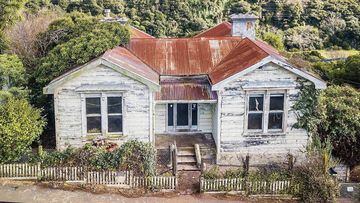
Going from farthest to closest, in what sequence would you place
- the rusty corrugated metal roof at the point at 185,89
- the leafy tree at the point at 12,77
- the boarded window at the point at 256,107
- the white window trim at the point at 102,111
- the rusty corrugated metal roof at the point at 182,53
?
the rusty corrugated metal roof at the point at 182,53, the leafy tree at the point at 12,77, the rusty corrugated metal roof at the point at 185,89, the boarded window at the point at 256,107, the white window trim at the point at 102,111

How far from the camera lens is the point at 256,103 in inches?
779

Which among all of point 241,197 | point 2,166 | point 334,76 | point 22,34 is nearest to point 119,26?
point 22,34

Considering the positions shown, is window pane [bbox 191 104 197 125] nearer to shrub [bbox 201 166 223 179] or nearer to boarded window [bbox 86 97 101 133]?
shrub [bbox 201 166 223 179]

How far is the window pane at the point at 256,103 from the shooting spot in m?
19.8

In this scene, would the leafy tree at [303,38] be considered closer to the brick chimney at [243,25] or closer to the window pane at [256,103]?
the brick chimney at [243,25]

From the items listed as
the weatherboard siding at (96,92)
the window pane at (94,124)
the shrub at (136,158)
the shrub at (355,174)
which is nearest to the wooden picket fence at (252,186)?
the shrub at (136,158)

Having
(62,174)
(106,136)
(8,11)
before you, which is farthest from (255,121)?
(8,11)

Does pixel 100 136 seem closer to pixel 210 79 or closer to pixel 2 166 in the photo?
pixel 2 166

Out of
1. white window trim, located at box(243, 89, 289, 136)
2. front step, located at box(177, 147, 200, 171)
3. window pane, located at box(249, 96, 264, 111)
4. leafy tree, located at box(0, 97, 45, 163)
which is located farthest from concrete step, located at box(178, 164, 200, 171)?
leafy tree, located at box(0, 97, 45, 163)

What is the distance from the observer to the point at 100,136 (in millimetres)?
19672

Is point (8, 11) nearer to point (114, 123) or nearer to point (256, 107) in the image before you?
point (114, 123)

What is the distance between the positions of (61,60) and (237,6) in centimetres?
3920

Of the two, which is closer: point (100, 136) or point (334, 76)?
point (100, 136)

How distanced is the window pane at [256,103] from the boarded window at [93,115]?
668cm
